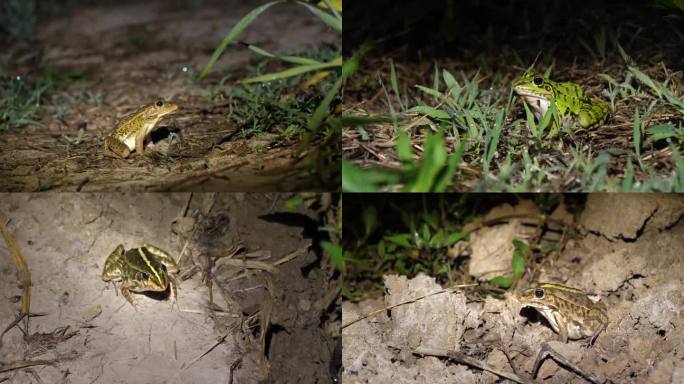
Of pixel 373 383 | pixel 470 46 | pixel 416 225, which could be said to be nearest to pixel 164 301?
pixel 373 383

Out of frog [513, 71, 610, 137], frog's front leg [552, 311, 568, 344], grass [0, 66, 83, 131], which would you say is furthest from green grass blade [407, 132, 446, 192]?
grass [0, 66, 83, 131]

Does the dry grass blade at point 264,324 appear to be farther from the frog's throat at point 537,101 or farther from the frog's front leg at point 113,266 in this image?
the frog's throat at point 537,101

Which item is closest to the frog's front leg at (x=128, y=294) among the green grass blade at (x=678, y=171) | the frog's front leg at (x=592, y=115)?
the frog's front leg at (x=592, y=115)

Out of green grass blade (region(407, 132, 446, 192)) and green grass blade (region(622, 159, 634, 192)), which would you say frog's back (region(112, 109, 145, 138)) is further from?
green grass blade (region(622, 159, 634, 192))

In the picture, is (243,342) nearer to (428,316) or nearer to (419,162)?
(428,316)

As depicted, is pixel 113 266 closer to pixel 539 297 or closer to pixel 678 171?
pixel 539 297

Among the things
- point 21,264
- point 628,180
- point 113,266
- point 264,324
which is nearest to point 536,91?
point 628,180
